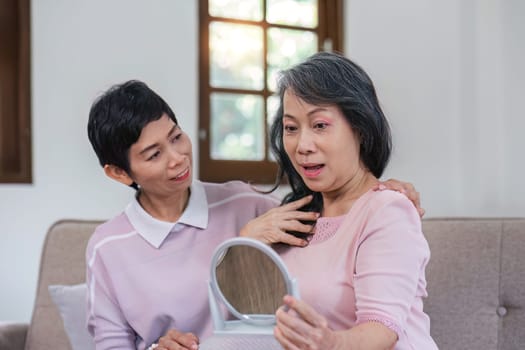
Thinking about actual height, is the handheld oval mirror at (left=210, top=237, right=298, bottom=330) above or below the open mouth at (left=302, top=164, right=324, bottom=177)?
below

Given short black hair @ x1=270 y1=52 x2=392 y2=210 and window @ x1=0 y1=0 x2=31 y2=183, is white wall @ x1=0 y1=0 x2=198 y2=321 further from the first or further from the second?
short black hair @ x1=270 y1=52 x2=392 y2=210

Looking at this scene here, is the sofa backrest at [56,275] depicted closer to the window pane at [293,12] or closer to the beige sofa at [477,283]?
the beige sofa at [477,283]

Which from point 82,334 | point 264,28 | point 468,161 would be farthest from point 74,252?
point 468,161

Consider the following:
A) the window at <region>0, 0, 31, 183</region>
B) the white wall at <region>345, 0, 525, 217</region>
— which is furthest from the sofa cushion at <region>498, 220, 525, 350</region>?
the window at <region>0, 0, 31, 183</region>

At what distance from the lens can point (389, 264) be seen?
1.06 m

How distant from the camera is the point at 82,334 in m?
1.93

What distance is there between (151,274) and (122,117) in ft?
1.08

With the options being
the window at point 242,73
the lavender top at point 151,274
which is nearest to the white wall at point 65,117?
the window at point 242,73

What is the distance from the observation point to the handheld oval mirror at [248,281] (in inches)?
39.0

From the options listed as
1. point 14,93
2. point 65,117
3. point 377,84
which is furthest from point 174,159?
point 377,84

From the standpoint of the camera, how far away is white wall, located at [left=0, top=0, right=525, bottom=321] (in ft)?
10.1

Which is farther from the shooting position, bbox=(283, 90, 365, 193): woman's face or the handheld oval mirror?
bbox=(283, 90, 365, 193): woman's face

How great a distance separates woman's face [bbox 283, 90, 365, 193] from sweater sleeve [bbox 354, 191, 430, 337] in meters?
0.10

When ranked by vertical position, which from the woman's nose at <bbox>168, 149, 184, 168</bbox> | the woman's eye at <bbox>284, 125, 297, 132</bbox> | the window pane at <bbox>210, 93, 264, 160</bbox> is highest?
the window pane at <bbox>210, 93, 264, 160</bbox>
